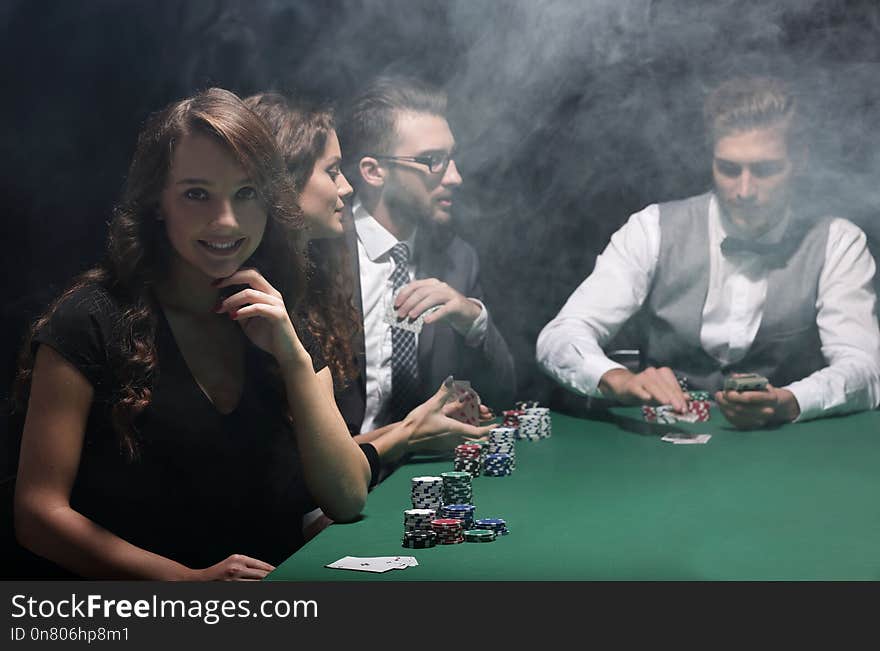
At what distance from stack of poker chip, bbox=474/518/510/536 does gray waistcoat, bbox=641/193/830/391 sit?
1788 mm

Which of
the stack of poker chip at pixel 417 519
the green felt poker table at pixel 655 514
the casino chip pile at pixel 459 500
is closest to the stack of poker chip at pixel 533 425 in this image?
the green felt poker table at pixel 655 514

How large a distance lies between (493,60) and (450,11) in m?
0.27

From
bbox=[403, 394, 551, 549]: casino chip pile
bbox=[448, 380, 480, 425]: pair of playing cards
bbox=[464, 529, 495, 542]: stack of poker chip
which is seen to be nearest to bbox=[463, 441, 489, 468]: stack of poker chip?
bbox=[403, 394, 551, 549]: casino chip pile

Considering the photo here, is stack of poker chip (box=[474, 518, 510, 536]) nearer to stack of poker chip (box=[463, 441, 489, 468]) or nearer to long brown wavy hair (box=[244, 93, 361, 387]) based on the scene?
stack of poker chip (box=[463, 441, 489, 468])

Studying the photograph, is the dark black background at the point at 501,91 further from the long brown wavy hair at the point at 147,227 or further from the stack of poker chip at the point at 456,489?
the stack of poker chip at the point at 456,489

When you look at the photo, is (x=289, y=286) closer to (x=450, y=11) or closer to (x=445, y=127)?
(x=445, y=127)

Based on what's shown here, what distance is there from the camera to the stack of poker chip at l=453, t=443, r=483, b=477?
2500mm

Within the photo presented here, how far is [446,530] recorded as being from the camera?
194 centimetres

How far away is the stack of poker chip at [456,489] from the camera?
2178 mm

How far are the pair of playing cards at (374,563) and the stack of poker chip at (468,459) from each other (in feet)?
2.16

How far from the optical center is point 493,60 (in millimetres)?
3633

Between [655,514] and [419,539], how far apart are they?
506 millimetres

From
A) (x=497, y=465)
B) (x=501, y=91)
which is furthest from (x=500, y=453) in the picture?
(x=501, y=91)

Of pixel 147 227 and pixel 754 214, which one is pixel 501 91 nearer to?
pixel 754 214
